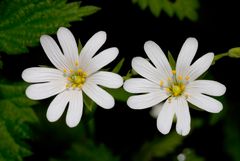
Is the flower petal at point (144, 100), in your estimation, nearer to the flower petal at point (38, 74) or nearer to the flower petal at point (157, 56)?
the flower petal at point (157, 56)

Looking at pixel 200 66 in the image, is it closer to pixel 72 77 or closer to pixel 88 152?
pixel 72 77

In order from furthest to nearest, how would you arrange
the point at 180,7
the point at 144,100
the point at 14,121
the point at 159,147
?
1. the point at 159,147
2. the point at 180,7
3. the point at 14,121
4. the point at 144,100

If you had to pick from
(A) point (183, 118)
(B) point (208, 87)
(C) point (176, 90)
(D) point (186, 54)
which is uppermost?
(D) point (186, 54)

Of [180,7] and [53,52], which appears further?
[180,7]

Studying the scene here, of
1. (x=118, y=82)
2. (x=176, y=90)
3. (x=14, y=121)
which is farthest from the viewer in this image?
(x=14, y=121)

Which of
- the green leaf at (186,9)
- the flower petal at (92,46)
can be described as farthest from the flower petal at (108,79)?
the green leaf at (186,9)

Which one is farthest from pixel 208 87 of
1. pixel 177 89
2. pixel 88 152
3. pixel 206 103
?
pixel 88 152
